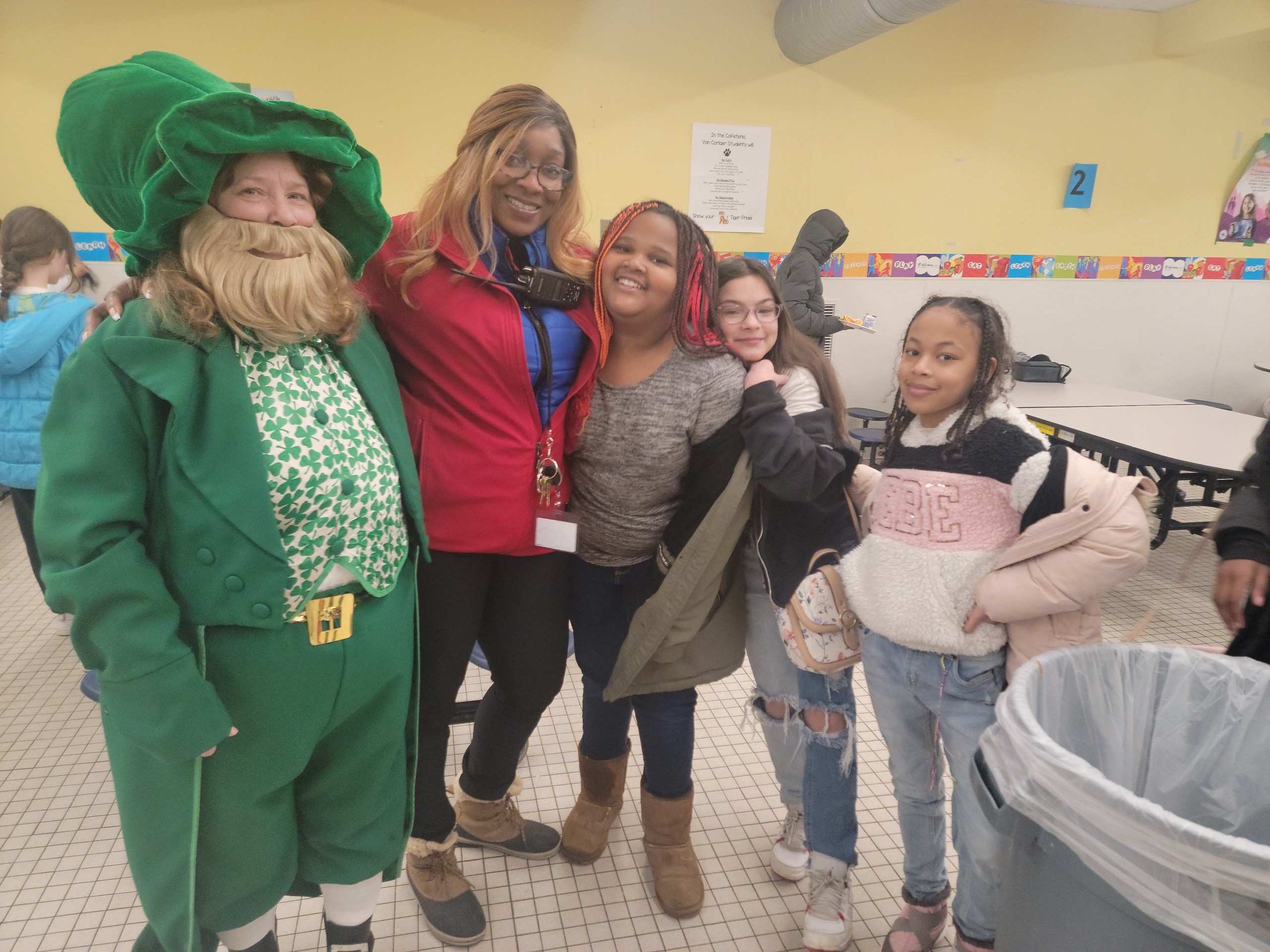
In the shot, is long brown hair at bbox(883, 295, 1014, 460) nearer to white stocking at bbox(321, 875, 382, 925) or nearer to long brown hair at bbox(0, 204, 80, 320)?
white stocking at bbox(321, 875, 382, 925)

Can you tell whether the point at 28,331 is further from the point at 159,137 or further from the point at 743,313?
the point at 743,313

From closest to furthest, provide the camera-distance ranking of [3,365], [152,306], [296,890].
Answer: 1. [152,306]
2. [296,890]
3. [3,365]

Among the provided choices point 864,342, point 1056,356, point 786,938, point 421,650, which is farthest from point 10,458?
point 1056,356

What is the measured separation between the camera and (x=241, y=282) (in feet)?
3.36

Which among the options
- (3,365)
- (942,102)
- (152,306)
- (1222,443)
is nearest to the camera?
(152,306)

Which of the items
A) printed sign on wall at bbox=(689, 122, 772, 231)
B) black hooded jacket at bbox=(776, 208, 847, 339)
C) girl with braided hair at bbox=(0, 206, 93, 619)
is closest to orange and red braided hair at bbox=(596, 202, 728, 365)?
girl with braided hair at bbox=(0, 206, 93, 619)

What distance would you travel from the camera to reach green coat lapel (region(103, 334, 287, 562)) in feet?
3.25

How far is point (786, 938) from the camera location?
1582 millimetres

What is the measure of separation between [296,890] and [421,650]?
1.43 ft

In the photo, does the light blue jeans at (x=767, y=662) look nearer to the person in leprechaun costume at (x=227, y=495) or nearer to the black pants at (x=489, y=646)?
the black pants at (x=489, y=646)

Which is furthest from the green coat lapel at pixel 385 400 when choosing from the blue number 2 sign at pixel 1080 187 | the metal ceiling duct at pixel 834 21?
the blue number 2 sign at pixel 1080 187

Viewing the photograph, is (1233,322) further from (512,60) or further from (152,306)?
(152,306)

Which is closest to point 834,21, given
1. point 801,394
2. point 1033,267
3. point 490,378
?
point 1033,267

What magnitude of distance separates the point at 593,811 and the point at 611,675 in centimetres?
45
